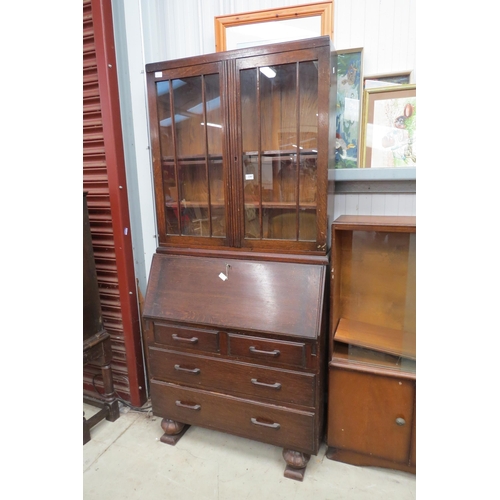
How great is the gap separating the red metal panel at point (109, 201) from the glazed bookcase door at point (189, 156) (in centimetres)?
25

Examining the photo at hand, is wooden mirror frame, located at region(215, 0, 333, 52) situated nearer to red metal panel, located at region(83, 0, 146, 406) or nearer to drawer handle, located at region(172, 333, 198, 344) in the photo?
red metal panel, located at region(83, 0, 146, 406)

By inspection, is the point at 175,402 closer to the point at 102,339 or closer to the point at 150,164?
the point at 102,339

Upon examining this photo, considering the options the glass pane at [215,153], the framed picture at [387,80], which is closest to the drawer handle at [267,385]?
the glass pane at [215,153]

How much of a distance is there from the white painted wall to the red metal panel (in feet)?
0.23

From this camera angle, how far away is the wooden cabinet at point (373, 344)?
1367 millimetres

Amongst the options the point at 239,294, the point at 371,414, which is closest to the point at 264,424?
the point at 371,414

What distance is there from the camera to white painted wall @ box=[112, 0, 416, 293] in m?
1.41

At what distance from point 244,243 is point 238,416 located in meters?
0.79

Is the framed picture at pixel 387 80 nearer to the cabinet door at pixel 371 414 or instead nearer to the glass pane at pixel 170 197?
the glass pane at pixel 170 197

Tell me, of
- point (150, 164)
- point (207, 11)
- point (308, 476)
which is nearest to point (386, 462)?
point (308, 476)

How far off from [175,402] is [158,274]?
2.09 ft

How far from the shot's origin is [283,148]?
1440 millimetres

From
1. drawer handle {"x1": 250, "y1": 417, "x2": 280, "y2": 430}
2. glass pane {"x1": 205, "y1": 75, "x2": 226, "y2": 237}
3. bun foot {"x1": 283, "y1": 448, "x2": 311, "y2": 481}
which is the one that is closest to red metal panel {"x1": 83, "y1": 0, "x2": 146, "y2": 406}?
glass pane {"x1": 205, "y1": 75, "x2": 226, "y2": 237}
